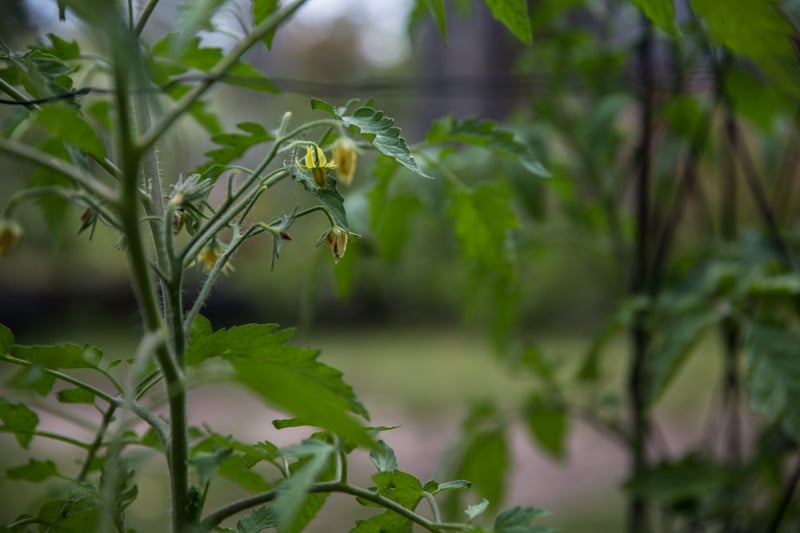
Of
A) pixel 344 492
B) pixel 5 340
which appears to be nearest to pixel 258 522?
pixel 344 492

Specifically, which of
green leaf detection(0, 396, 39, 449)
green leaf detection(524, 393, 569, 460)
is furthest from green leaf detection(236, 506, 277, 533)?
green leaf detection(524, 393, 569, 460)

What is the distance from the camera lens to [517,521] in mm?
367

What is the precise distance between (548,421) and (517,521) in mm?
665

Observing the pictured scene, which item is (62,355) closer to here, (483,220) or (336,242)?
(336,242)

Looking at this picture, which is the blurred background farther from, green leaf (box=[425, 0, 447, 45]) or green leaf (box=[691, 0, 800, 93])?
green leaf (box=[691, 0, 800, 93])

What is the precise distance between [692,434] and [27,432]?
2.13 meters

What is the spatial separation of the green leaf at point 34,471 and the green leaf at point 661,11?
405 millimetres

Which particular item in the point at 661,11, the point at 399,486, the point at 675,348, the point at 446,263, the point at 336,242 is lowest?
the point at 446,263

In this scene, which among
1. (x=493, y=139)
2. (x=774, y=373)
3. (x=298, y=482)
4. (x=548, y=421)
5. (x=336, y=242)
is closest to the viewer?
(x=298, y=482)

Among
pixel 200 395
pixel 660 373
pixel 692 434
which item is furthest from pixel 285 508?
pixel 200 395

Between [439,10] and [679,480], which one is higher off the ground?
[439,10]

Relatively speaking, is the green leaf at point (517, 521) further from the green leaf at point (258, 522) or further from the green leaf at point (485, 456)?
the green leaf at point (485, 456)

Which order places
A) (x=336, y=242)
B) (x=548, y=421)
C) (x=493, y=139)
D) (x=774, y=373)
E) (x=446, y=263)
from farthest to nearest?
(x=446, y=263)
(x=548, y=421)
(x=774, y=373)
(x=493, y=139)
(x=336, y=242)

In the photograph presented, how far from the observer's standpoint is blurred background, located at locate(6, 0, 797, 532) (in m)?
0.86
